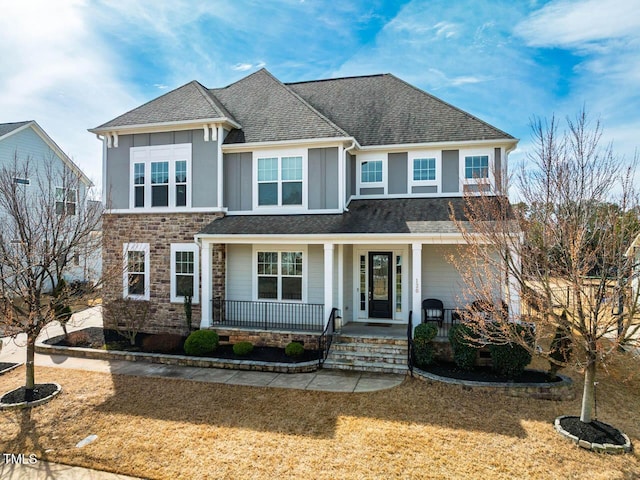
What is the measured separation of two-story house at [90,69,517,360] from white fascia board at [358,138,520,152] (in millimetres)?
36

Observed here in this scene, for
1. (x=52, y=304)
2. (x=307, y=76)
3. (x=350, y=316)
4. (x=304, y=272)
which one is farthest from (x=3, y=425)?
(x=307, y=76)

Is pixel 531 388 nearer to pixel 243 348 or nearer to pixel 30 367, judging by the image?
pixel 243 348

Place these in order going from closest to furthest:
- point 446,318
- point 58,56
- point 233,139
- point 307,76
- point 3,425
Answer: point 3,425, point 58,56, point 446,318, point 233,139, point 307,76

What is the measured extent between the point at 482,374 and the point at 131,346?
33.4ft

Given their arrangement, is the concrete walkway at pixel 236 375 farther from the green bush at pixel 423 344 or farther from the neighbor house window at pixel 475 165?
the neighbor house window at pixel 475 165

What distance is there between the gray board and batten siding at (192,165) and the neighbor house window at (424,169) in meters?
6.89

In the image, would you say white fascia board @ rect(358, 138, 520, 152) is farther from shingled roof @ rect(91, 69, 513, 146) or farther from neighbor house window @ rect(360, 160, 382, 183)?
neighbor house window @ rect(360, 160, 382, 183)

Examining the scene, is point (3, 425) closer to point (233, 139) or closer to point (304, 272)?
point (304, 272)

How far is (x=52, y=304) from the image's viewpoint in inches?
326

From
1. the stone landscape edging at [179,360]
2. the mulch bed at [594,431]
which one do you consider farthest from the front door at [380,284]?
the mulch bed at [594,431]

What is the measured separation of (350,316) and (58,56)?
37.8 feet

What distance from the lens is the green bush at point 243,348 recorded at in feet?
35.4

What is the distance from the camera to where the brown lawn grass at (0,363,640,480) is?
5605 mm

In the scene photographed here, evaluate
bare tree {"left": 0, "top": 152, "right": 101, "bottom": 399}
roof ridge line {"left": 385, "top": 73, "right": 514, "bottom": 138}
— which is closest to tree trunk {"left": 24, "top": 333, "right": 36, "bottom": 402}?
bare tree {"left": 0, "top": 152, "right": 101, "bottom": 399}
